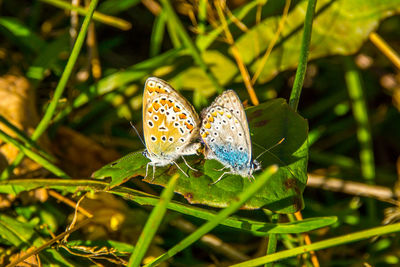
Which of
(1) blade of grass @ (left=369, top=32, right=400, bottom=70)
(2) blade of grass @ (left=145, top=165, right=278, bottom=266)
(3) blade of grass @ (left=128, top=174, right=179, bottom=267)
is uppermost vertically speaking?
(1) blade of grass @ (left=369, top=32, right=400, bottom=70)

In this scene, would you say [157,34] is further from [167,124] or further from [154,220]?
[154,220]

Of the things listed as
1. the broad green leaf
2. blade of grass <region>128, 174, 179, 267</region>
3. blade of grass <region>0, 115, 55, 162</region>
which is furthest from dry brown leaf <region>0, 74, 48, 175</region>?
blade of grass <region>128, 174, 179, 267</region>

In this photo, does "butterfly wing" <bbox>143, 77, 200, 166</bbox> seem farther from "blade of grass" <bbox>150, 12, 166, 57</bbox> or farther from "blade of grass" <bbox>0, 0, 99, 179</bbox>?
"blade of grass" <bbox>150, 12, 166, 57</bbox>

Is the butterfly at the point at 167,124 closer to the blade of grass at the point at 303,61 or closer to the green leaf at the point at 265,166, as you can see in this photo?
the green leaf at the point at 265,166

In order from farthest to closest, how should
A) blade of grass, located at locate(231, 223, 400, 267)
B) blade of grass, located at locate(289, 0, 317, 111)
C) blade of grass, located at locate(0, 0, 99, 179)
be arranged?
blade of grass, located at locate(289, 0, 317, 111), blade of grass, located at locate(0, 0, 99, 179), blade of grass, located at locate(231, 223, 400, 267)

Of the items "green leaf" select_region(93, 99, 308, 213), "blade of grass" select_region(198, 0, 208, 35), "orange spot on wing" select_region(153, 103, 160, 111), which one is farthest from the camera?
"blade of grass" select_region(198, 0, 208, 35)

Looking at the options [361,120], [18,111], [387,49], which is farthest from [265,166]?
[387,49]

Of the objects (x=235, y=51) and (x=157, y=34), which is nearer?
(x=235, y=51)
